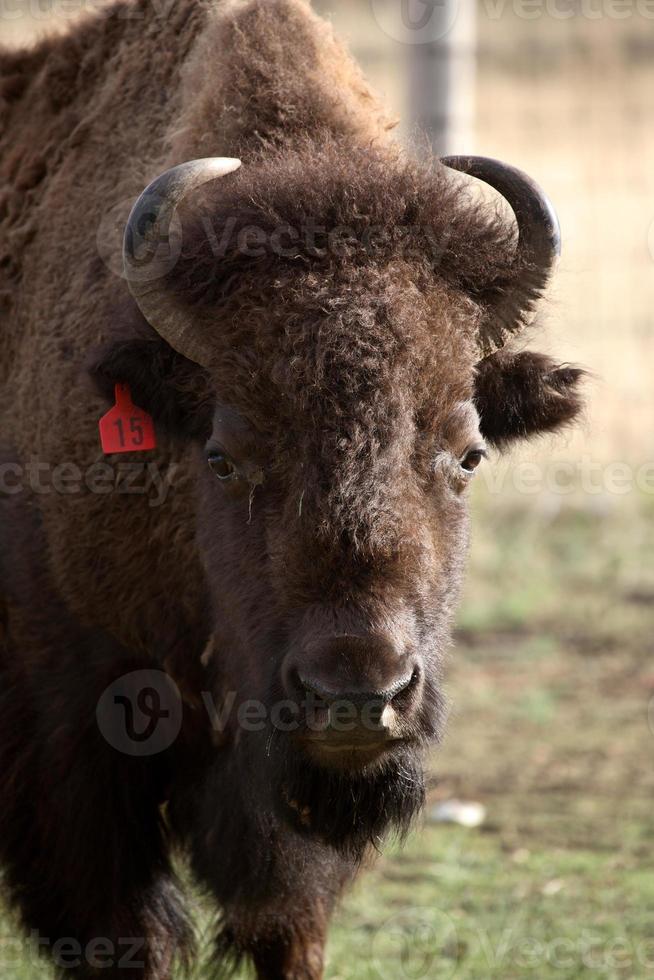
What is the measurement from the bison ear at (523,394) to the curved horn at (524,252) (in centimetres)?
13

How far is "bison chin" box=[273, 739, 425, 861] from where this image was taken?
3.60 metres

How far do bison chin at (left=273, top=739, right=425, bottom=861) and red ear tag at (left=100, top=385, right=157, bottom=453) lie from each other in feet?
3.41

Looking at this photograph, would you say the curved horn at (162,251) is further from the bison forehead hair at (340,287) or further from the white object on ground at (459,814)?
the white object on ground at (459,814)

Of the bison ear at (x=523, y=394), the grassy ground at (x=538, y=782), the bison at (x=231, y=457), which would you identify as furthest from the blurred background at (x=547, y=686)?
the bison at (x=231, y=457)

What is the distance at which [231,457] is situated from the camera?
3754 millimetres

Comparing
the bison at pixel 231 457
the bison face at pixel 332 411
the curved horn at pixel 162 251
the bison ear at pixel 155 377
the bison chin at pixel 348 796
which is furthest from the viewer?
the bison ear at pixel 155 377

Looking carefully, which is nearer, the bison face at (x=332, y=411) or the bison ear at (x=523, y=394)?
the bison face at (x=332, y=411)

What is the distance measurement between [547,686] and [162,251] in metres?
4.81

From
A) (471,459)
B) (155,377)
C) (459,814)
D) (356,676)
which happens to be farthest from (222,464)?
(459,814)

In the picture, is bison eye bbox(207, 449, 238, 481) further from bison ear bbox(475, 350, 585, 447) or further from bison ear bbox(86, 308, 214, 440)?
bison ear bbox(475, 350, 585, 447)

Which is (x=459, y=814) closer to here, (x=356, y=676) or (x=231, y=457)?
(x=231, y=457)

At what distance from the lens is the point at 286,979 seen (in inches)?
186

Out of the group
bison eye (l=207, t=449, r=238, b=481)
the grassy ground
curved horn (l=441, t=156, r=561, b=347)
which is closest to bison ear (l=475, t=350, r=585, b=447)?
curved horn (l=441, t=156, r=561, b=347)

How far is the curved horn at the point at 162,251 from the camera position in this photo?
3.77 m
